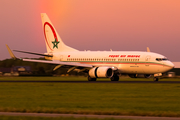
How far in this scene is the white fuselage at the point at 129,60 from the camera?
161 feet

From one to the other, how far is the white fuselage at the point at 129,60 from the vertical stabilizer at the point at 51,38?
4.99 m

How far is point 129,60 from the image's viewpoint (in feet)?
167

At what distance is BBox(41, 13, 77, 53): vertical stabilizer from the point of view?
201ft

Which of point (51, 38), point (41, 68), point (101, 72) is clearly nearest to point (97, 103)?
point (101, 72)

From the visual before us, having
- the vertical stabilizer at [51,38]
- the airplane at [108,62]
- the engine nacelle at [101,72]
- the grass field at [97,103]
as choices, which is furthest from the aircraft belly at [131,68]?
the grass field at [97,103]

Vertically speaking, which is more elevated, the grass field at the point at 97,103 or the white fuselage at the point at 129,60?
the white fuselage at the point at 129,60

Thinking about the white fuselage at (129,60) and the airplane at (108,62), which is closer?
the white fuselage at (129,60)

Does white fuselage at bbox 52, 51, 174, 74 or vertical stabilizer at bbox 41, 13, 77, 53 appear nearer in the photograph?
white fuselage at bbox 52, 51, 174, 74

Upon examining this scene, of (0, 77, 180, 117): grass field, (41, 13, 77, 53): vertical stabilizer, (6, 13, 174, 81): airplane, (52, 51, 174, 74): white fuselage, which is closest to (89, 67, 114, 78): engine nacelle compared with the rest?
(6, 13, 174, 81): airplane

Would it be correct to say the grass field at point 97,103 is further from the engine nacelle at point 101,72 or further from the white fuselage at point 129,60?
the white fuselage at point 129,60

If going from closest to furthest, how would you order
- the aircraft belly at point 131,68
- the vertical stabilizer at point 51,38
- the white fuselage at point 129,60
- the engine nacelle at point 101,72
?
the white fuselage at point 129,60 → the engine nacelle at point 101,72 → the aircraft belly at point 131,68 → the vertical stabilizer at point 51,38

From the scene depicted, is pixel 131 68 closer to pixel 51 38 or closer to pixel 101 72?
pixel 101 72

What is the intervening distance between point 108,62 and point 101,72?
3963 millimetres

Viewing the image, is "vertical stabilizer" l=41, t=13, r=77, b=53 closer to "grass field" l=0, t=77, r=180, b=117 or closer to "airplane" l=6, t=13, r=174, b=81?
"airplane" l=6, t=13, r=174, b=81
